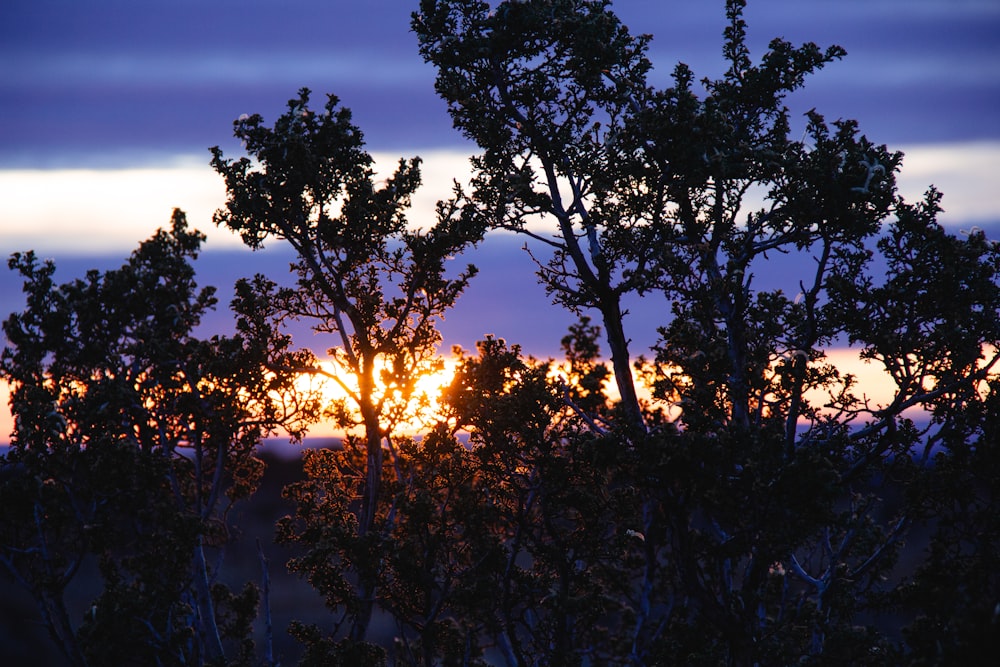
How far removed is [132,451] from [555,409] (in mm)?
12981

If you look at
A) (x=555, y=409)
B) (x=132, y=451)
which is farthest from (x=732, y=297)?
(x=132, y=451)

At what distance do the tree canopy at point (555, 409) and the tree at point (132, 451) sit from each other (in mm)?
113

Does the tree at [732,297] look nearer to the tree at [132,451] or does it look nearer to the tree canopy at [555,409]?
the tree canopy at [555,409]

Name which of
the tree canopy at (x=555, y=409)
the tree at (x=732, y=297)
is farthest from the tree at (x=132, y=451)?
the tree at (x=732, y=297)

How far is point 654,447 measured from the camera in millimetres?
21172

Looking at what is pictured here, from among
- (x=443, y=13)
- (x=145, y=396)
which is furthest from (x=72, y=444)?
(x=443, y=13)

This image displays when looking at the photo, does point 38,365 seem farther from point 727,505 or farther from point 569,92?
point 727,505

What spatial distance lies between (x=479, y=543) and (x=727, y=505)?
7358 millimetres

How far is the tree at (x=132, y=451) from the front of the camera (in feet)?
94.2

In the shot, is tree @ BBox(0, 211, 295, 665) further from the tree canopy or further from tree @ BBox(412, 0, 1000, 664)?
tree @ BBox(412, 0, 1000, 664)

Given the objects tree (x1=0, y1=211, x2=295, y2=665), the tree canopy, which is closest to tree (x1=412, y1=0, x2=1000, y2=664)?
the tree canopy

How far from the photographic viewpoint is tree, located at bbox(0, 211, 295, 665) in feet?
94.2

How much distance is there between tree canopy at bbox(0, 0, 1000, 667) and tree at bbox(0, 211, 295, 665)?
113 millimetres

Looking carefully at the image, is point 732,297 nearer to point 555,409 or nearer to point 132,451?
point 555,409
